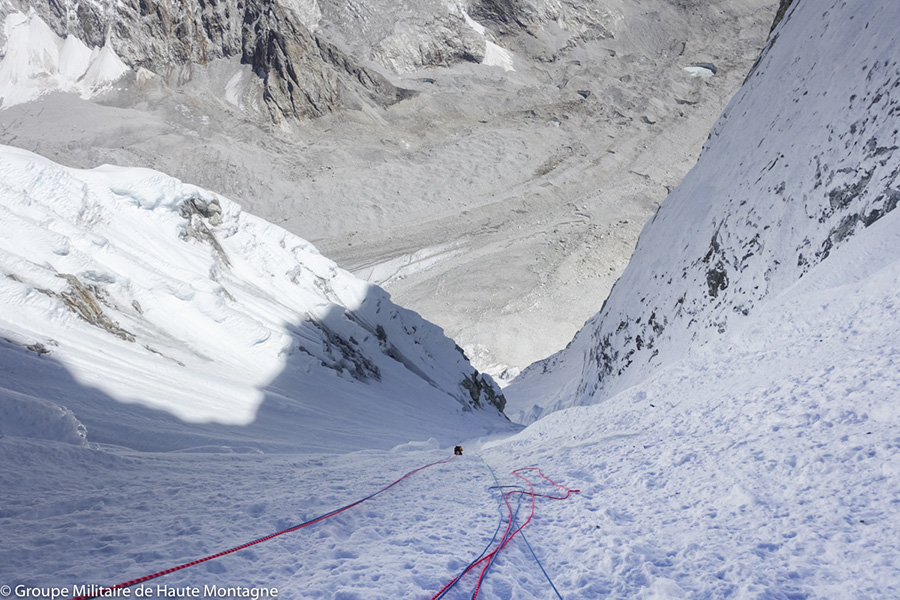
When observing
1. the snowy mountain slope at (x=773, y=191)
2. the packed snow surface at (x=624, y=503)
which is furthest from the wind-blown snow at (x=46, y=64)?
the packed snow surface at (x=624, y=503)

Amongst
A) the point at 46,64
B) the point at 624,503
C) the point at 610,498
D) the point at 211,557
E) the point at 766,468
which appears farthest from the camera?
the point at 46,64

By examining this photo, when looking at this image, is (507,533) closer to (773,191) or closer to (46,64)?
(773,191)

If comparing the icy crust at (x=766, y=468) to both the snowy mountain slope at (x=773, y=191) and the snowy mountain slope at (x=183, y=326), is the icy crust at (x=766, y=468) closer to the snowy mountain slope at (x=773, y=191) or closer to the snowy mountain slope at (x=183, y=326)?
the snowy mountain slope at (x=773, y=191)

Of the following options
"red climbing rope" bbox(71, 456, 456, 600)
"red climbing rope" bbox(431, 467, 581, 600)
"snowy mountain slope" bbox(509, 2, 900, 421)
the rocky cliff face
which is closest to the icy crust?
"red climbing rope" bbox(431, 467, 581, 600)

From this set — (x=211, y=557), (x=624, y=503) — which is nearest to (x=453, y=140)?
(x=624, y=503)

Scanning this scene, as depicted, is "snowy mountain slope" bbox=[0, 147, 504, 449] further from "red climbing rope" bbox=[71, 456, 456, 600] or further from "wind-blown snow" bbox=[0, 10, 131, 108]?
"wind-blown snow" bbox=[0, 10, 131, 108]
